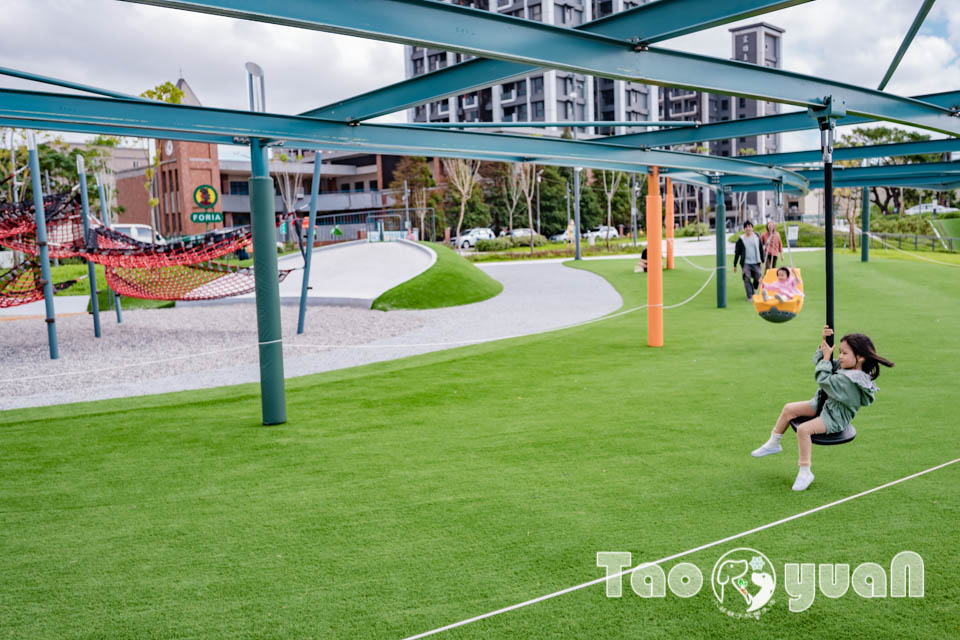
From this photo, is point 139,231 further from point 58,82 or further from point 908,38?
point 908,38

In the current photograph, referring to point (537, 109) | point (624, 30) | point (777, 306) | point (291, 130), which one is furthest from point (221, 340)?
point (537, 109)

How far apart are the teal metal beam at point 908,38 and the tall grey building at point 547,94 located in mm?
62965

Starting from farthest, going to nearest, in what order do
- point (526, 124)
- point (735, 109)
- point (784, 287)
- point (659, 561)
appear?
point (735, 109)
point (784, 287)
point (526, 124)
point (659, 561)

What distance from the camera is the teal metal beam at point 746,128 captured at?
24.3 ft

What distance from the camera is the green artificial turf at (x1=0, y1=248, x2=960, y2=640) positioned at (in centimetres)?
352

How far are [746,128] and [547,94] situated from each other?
213ft

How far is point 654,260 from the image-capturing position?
37.0 feet

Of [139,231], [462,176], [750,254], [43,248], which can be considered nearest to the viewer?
[43,248]

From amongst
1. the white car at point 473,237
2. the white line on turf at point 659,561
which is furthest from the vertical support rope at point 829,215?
the white car at point 473,237

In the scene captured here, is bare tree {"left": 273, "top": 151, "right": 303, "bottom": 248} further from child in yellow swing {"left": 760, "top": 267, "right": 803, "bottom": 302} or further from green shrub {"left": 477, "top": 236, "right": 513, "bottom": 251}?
child in yellow swing {"left": 760, "top": 267, "right": 803, "bottom": 302}

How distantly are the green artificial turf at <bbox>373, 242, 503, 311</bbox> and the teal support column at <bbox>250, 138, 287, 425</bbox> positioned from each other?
11.6m

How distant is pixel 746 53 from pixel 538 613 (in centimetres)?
9154

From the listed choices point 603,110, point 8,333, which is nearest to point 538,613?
point 8,333

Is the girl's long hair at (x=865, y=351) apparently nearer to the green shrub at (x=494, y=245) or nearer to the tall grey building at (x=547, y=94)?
the green shrub at (x=494, y=245)
